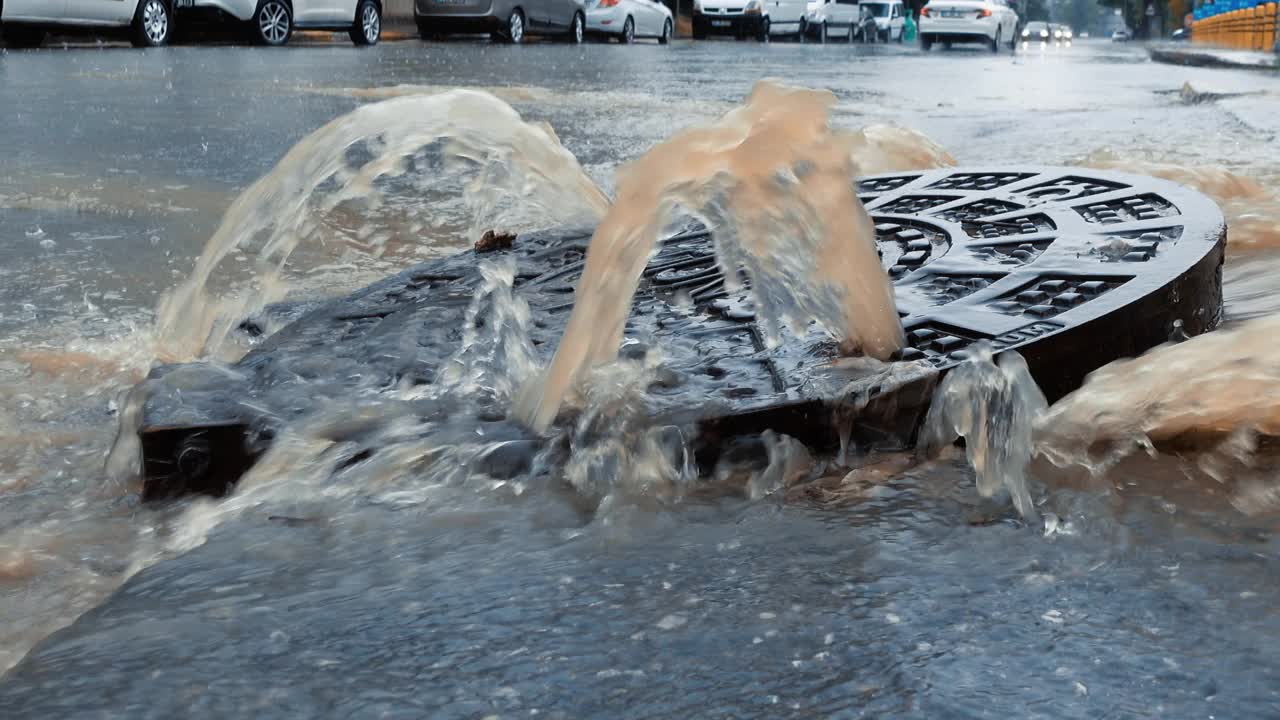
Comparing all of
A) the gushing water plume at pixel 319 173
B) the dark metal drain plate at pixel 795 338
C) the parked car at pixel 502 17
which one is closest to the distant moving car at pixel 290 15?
the parked car at pixel 502 17

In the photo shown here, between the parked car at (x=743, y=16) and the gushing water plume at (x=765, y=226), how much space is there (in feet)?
102

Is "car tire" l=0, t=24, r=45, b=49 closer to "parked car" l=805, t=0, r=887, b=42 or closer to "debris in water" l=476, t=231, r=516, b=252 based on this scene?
"debris in water" l=476, t=231, r=516, b=252

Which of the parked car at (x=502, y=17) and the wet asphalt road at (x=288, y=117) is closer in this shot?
the wet asphalt road at (x=288, y=117)

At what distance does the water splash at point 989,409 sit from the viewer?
2.22 m

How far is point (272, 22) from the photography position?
18.3 metres

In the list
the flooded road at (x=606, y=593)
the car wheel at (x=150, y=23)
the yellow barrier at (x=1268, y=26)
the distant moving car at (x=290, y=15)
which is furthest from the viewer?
the yellow barrier at (x=1268, y=26)

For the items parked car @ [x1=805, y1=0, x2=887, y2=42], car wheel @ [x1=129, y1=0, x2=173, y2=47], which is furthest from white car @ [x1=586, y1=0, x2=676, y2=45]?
car wheel @ [x1=129, y1=0, x2=173, y2=47]

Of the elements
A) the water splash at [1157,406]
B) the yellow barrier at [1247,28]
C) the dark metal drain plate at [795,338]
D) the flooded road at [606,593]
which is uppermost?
the yellow barrier at [1247,28]

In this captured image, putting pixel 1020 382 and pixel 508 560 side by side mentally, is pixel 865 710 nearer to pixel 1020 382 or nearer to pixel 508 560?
pixel 508 560

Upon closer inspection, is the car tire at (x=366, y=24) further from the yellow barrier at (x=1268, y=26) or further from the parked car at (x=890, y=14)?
the parked car at (x=890, y=14)

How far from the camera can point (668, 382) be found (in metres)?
2.34

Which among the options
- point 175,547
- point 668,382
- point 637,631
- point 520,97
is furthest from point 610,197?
point 520,97

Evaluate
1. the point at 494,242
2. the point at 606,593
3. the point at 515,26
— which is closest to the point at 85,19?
the point at 515,26

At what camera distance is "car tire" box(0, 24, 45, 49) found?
51.6ft
